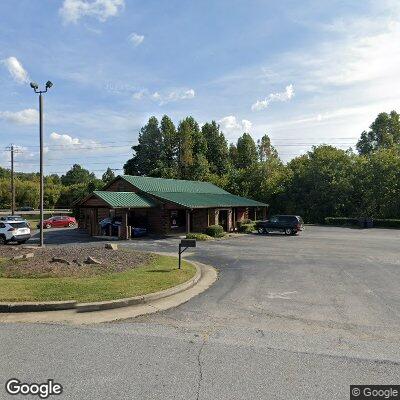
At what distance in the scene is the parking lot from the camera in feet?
18.7

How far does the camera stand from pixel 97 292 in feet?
35.8

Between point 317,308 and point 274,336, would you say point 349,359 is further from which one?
point 317,308

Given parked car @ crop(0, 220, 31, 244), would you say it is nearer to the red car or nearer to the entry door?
the red car

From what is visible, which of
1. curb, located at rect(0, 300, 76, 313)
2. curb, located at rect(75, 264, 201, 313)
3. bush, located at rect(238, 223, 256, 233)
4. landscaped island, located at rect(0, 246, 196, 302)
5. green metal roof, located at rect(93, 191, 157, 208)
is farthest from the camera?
bush, located at rect(238, 223, 256, 233)

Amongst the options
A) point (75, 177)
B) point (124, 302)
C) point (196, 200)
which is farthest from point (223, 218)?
point (75, 177)

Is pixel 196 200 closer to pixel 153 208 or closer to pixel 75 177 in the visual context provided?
pixel 153 208

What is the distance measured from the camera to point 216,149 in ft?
263

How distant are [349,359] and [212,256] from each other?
14226mm

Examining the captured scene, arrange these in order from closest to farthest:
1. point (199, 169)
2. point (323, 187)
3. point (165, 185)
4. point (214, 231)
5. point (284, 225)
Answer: point (214, 231) → point (284, 225) → point (165, 185) → point (323, 187) → point (199, 169)

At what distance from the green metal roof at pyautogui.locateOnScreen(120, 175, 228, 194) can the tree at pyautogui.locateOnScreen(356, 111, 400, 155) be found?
4211 centimetres

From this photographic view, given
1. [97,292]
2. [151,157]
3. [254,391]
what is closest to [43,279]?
[97,292]

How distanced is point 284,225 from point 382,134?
2102 inches

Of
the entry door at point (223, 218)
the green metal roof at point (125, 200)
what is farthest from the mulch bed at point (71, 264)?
the entry door at point (223, 218)

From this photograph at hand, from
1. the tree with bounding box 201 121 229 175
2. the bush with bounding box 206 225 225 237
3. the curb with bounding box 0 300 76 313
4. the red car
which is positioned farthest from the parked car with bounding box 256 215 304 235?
the tree with bounding box 201 121 229 175
